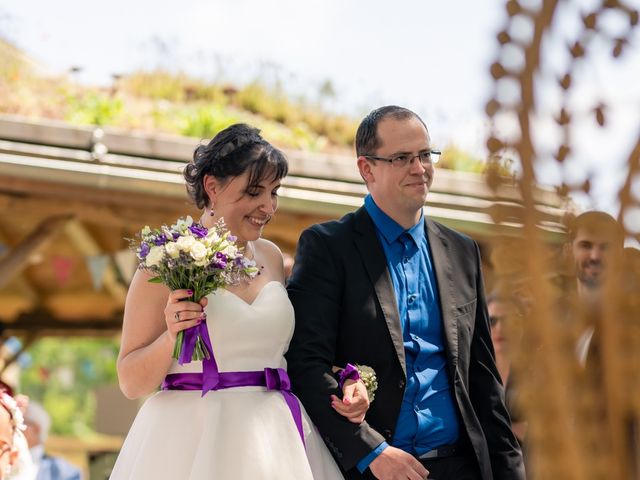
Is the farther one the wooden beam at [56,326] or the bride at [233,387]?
the wooden beam at [56,326]

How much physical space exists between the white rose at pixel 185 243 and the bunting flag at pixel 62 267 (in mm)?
8927

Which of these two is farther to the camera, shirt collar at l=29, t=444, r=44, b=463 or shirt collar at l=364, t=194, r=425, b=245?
shirt collar at l=29, t=444, r=44, b=463

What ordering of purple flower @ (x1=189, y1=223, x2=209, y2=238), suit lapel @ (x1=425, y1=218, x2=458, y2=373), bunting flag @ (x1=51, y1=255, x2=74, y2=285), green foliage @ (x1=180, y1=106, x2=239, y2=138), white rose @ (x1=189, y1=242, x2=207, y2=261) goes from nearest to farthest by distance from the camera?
1. white rose @ (x1=189, y1=242, x2=207, y2=261)
2. purple flower @ (x1=189, y1=223, x2=209, y2=238)
3. suit lapel @ (x1=425, y1=218, x2=458, y2=373)
4. green foliage @ (x1=180, y1=106, x2=239, y2=138)
5. bunting flag @ (x1=51, y1=255, x2=74, y2=285)

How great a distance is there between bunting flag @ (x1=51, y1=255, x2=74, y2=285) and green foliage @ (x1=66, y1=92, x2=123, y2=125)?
371 cm

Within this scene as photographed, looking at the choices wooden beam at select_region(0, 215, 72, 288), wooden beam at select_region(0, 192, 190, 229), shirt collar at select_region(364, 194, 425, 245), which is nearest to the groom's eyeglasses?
shirt collar at select_region(364, 194, 425, 245)

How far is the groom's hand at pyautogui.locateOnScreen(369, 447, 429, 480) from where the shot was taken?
135 inches

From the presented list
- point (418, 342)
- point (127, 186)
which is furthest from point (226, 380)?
point (127, 186)

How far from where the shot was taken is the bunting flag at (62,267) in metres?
12.1

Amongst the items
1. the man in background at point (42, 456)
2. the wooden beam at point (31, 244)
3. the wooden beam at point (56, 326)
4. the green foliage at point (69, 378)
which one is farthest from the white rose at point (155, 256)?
the green foliage at point (69, 378)

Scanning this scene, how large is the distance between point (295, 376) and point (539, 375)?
2.35 m

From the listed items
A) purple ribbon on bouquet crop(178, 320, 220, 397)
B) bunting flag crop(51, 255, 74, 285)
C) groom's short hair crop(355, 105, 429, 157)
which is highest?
groom's short hair crop(355, 105, 429, 157)

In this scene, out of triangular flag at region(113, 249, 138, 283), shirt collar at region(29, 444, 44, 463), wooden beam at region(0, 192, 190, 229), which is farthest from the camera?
triangular flag at region(113, 249, 138, 283)

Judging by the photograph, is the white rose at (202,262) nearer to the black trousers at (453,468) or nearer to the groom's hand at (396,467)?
the groom's hand at (396,467)

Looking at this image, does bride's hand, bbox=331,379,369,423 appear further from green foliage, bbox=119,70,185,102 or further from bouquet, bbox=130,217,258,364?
green foliage, bbox=119,70,185,102
